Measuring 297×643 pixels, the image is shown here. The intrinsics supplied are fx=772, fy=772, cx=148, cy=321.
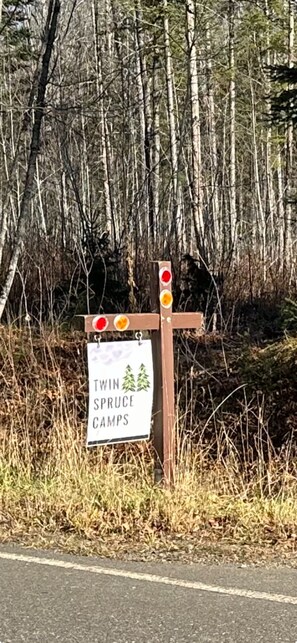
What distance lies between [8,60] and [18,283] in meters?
5.82

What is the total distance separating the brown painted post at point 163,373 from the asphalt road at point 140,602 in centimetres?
130

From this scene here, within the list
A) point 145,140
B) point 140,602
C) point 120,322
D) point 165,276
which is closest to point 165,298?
point 165,276

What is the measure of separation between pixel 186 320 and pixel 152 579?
2256 millimetres

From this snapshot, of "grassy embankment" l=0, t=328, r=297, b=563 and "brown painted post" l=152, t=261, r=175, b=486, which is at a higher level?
"brown painted post" l=152, t=261, r=175, b=486

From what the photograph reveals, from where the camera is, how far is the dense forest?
1160 centimetres

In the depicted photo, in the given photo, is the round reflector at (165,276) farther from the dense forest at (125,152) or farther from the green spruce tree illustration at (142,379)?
the dense forest at (125,152)

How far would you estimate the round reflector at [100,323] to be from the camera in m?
5.48

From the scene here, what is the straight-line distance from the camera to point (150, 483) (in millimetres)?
6117

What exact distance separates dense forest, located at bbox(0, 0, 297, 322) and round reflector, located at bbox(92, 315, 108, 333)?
3626 millimetres

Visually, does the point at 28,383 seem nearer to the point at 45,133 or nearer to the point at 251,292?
the point at 251,292

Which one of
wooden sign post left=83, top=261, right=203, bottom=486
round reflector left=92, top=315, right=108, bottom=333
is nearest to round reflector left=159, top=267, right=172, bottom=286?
wooden sign post left=83, top=261, right=203, bottom=486

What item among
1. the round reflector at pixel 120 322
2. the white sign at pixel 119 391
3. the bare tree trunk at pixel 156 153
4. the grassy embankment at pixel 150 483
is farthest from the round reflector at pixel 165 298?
the bare tree trunk at pixel 156 153

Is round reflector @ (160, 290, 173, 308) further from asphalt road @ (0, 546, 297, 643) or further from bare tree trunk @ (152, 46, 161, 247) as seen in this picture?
bare tree trunk @ (152, 46, 161, 247)

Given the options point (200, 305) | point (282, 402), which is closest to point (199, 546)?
point (282, 402)
